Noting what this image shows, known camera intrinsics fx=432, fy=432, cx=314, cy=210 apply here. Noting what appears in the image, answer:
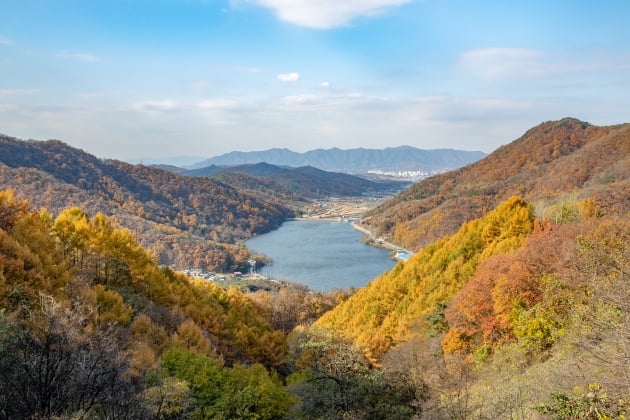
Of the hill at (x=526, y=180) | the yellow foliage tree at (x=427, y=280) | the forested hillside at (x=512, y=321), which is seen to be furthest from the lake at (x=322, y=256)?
the forested hillside at (x=512, y=321)

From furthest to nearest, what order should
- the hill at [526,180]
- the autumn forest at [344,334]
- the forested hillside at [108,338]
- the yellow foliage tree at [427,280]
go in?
the hill at [526,180] < the yellow foliage tree at [427,280] < the forested hillside at [108,338] < the autumn forest at [344,334]

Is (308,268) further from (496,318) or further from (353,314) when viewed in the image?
(496,318)

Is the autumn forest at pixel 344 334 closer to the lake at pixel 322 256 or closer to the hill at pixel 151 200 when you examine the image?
the lake at pixel 322 256

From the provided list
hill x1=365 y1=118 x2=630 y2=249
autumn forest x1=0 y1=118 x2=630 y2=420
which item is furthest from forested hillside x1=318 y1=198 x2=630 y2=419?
hill x1=365 y1=118 x2=630 y2=249

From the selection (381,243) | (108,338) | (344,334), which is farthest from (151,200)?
(108,338)

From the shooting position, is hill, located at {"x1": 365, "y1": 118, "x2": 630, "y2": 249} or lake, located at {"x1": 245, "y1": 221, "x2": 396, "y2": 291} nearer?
hill, located at {"x1": 365, "y1": 118, "x2": 630, "y2": 249}

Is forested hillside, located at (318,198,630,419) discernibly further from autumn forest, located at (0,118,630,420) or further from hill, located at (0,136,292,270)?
hill, located at (0,136,292,270)
